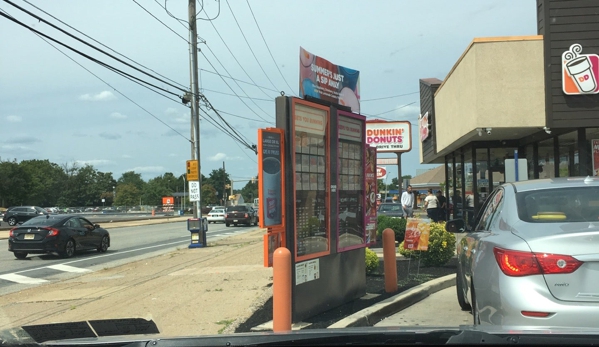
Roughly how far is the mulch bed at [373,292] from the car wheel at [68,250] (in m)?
11.3

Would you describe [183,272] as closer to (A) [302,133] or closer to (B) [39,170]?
(A) [302,133]

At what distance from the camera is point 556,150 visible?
17781 millimetres

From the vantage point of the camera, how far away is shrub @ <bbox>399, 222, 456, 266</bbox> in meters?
12.0

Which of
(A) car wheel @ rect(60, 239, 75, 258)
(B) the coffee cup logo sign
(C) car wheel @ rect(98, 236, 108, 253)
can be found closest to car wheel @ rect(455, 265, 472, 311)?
(B) the coffee cup logo sign

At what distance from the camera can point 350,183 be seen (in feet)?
30.6

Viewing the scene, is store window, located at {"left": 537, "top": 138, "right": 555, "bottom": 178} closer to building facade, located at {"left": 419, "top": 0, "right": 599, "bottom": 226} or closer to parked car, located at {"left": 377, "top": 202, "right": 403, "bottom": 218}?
building facade, located at {"left": 419, "top": 0, "right": 599, "bottom": 226}

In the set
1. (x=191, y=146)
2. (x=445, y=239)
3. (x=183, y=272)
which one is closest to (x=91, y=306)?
(x=183, y=272)

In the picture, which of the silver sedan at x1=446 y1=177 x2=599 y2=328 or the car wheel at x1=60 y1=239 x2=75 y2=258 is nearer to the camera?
the silver sedan at x1=446 y1=177 x2=599 y2=328

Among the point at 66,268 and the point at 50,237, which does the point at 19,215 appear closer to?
the point at 50,237

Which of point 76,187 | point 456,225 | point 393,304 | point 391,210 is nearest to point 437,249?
point 393,304

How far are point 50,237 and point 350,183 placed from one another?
13.0 metres

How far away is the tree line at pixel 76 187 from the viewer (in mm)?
89750

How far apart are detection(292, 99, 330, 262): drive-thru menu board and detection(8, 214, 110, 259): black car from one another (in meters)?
A: 13.3

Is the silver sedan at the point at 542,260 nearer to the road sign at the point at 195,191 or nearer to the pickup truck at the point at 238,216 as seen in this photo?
the road sign at the point at 195,191
